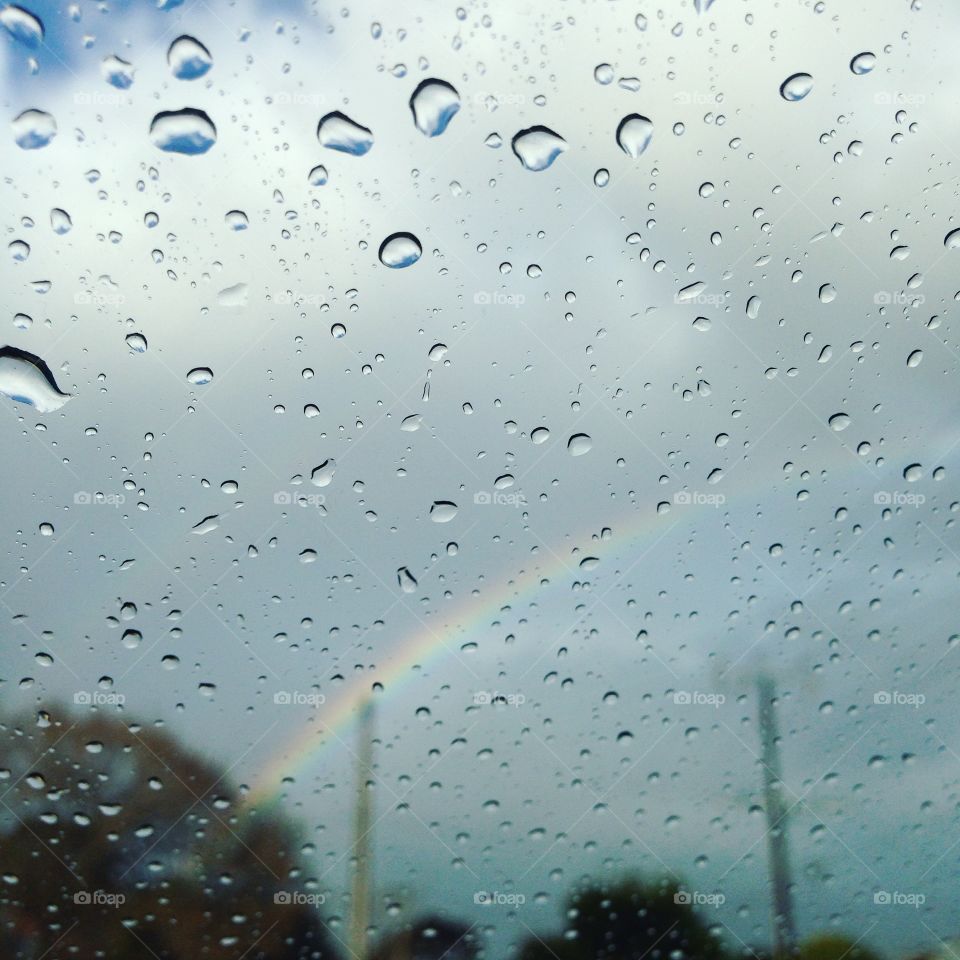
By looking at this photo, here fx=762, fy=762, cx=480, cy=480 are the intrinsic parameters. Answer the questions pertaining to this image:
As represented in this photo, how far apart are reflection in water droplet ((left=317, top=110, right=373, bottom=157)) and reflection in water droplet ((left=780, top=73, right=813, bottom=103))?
637 millimetres

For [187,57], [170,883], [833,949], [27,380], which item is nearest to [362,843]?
[170,883]

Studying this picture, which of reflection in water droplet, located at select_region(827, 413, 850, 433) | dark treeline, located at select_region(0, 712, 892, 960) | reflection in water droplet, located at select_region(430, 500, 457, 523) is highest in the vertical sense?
reflection in water droplet, located at select_region(827, 413, 850, 433)

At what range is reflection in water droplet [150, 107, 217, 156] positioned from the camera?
1104 millimetres

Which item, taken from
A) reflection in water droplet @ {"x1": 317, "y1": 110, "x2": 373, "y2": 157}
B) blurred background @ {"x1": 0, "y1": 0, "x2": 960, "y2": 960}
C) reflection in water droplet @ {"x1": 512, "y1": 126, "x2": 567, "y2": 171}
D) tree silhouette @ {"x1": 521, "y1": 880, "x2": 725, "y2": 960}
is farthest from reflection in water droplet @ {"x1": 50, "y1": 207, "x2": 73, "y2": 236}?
tree silhouette @ {"x1": 521, "y1": 880, "x2": 725, "y2": 960}

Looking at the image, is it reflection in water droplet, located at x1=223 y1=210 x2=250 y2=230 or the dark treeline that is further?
reflection in water droplet, located at x1=223 y1=210 x2=250 y2=230

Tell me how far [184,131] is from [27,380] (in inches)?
16.8

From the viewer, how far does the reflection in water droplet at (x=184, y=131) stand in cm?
110

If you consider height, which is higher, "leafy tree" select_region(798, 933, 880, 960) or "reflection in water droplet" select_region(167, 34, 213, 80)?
"reflection in water droplet" select_region(167, 34, 213, 80)

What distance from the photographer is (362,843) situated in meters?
1.03

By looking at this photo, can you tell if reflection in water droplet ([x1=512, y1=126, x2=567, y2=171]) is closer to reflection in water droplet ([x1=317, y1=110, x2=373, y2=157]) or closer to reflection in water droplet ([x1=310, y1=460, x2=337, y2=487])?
reflection in water droplet ([x1=317, y1=110, x2=373, y2=157])

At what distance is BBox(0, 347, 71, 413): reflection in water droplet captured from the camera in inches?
43.1

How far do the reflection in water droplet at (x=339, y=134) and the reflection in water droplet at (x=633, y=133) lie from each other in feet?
1.26

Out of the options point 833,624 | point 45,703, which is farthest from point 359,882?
point 833,624

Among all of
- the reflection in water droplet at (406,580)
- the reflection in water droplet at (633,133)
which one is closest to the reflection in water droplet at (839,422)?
the reflection in water droplet at (633,133)
